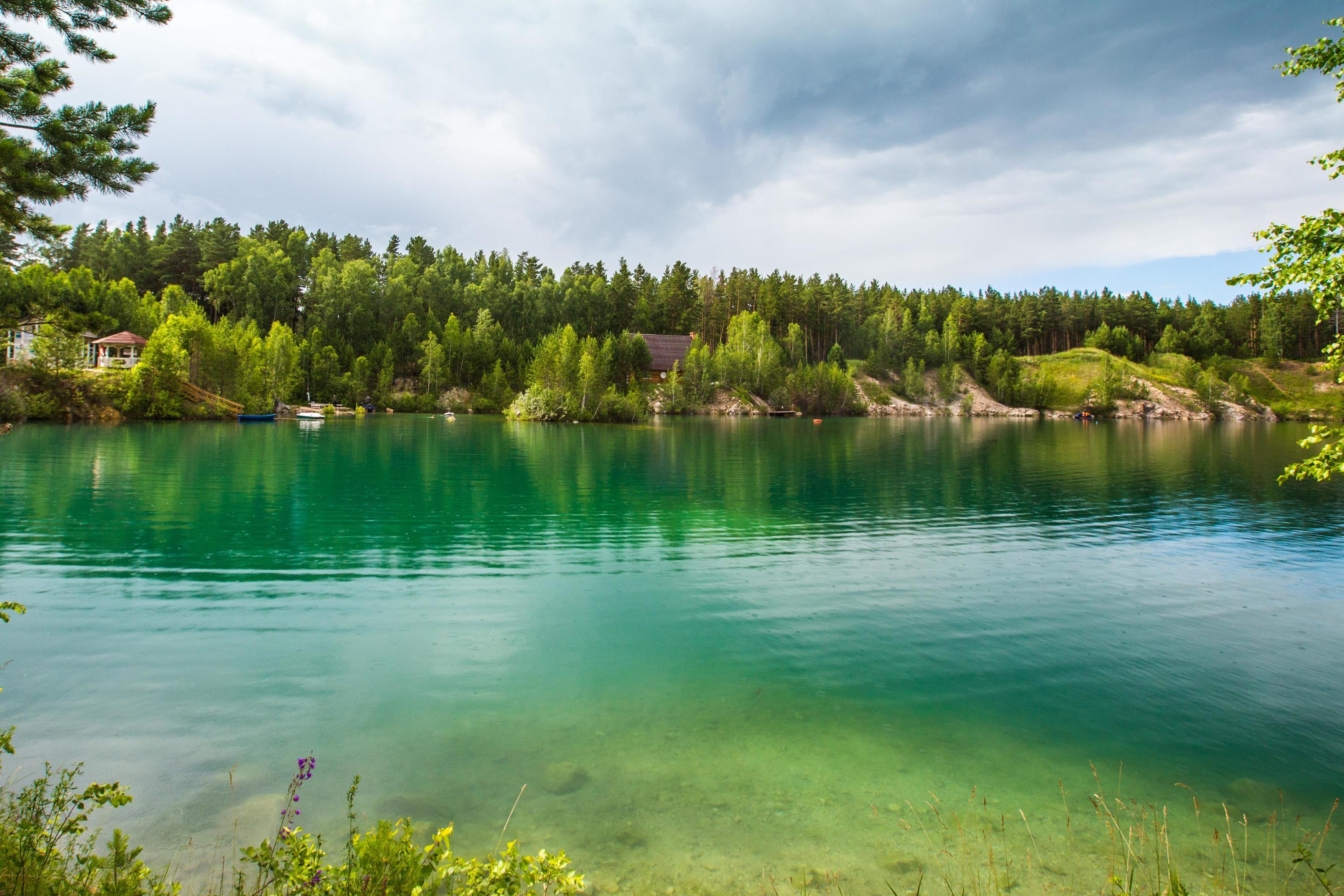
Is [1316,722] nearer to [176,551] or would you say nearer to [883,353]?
[176,551]

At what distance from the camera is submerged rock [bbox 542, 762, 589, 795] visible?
27.8 ft

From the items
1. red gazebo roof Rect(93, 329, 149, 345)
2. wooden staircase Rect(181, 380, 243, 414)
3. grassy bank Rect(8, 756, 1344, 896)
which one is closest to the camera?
grassy bank Rect(8, 756, 1344, 896)

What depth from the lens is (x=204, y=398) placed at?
96.1 meters

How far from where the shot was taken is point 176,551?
20453 mm

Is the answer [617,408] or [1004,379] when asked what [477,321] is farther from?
→ [1004,379]

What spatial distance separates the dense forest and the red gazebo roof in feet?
19.6

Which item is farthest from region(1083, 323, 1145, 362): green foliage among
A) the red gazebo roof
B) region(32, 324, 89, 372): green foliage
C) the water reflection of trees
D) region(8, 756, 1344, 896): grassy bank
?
region(32, 324, 89, 372): green foliage

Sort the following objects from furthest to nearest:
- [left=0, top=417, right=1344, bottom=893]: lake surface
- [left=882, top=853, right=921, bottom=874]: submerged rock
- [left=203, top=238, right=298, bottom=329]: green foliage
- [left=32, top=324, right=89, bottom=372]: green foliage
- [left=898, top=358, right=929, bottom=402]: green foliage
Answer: [left=898, top=358, right=929, bottom=402]: green foliage → [left=203, top=238, right=298, bottom=329]: green foliage → [left=32, top=324, right=89, bottom=372]: green foliage → [left=0, top=417, right=1344, bottom=893]: lake surface → [left=882, top=853, right=921, bottom=874]: submerged rock

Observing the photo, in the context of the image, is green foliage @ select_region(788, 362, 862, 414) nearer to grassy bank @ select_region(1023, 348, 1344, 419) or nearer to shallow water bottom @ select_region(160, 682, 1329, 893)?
grassy bank @ select_region(1023, 348, 1344, 419)

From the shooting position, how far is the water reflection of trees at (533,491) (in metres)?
23.6

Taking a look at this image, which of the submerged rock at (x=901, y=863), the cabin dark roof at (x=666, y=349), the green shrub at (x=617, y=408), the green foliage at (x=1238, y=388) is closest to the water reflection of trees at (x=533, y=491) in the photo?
the submerged rock at (x=901, y=863)

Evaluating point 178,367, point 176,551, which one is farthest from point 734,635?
point 178,367

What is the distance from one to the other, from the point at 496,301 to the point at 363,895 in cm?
15843

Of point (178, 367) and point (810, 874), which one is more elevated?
point (178, 367)
